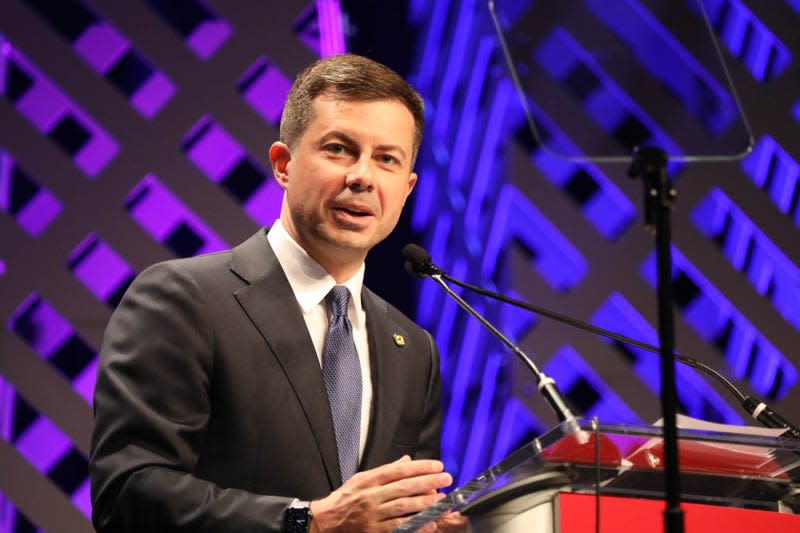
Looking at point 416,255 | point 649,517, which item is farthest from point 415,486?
point 416,255

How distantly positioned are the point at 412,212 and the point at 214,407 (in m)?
1.57

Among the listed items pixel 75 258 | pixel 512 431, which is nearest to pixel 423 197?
pixel 512 431

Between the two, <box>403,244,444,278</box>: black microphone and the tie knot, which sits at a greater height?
the tie knot

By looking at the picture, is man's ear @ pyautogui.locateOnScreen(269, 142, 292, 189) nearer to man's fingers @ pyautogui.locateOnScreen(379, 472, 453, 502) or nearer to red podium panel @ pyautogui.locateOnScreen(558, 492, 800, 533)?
man's fingers @ pyautogui.locateOnScreen(379, 472, 453, 502)

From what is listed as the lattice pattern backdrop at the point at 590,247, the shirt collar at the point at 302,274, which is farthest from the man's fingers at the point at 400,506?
the lattice pattern backdrop at the point at 590,247

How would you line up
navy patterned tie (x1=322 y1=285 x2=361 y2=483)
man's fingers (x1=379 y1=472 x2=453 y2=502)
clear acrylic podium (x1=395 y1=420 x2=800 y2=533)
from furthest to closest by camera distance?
navy patterned tie (x1=322 y1=285 x2=361 y2=483)
man's fingers (x1=379 y1=472 x2=453 y2=502)
clear acrylic podium (x1=395 y1=420 x2=800 y2=533)

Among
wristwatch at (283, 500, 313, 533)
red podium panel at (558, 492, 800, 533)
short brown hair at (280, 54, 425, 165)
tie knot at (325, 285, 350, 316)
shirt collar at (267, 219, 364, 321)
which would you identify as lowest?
Answer: red podium panel at (558, 492, 800, 533)

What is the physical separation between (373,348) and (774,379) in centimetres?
188

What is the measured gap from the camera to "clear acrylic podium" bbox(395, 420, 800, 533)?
4.83 ft

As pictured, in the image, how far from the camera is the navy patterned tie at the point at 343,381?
2098 millimetres

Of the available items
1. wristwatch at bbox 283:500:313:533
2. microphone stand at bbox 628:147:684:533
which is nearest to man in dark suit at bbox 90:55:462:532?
wristwatch at bbox 283:500:313:533

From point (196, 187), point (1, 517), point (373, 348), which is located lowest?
point (373, 348)

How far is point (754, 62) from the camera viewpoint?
3803 mm

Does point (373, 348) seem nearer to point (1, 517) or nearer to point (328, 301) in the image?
point (328, 301)
